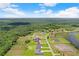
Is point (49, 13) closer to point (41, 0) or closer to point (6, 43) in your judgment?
point (41, 0)

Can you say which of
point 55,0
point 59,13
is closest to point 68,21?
point 59,13

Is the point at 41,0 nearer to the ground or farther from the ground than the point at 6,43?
farther from the ground

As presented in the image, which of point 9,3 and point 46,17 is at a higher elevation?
point 9,3

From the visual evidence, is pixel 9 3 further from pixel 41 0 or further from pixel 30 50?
pixel 30 50

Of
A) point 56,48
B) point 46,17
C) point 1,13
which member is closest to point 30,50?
point 56,48

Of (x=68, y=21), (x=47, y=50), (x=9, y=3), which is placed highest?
(x=9, y=3)

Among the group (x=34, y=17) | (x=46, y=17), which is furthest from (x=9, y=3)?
(x=46, y=17)

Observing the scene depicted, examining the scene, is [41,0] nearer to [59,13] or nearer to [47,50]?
[59,13]
